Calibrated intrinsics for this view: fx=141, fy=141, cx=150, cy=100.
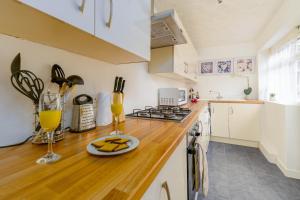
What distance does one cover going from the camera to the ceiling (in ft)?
5.87

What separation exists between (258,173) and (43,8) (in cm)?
254

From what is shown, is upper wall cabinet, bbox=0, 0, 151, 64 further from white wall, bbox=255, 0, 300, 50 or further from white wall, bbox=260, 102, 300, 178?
white wall, bbox=260, 102, 300, 178

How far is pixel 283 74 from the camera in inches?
89.6

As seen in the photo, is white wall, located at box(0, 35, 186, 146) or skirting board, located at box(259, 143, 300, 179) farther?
skirting board, located at box(259, 143, 300, 179)

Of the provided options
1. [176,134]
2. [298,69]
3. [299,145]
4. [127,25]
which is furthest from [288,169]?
[127,25]

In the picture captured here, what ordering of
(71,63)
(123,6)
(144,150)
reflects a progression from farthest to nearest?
(71,63)
(123,6)
(144,150)

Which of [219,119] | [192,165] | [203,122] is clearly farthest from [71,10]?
[219,119]

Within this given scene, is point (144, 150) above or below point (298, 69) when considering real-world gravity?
below

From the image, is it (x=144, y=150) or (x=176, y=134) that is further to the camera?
(x=176, y=134)

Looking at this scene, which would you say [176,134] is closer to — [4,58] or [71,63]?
Answer: [71,63]

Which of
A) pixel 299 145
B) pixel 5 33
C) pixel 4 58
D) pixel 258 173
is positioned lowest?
pixel 258 173

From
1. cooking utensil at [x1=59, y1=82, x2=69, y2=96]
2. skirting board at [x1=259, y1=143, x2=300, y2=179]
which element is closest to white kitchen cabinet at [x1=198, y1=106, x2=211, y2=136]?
skirting board at [x1=259, y1=143, x2=300, y2=179]

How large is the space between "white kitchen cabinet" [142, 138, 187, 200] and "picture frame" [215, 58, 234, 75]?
127 inches

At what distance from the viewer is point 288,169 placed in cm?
175
